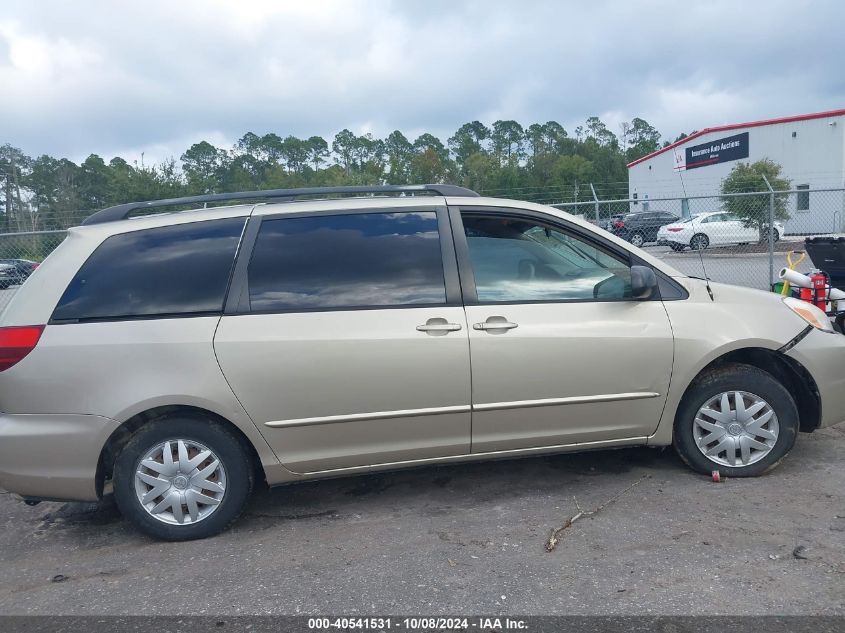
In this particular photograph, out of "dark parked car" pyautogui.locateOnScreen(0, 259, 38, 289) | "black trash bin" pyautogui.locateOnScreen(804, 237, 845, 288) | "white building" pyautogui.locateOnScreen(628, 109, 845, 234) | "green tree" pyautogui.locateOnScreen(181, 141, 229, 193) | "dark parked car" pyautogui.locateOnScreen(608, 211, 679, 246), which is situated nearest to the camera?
"black trash bin" pyautogui.locateOnScreen(804, 237, 845, 288)

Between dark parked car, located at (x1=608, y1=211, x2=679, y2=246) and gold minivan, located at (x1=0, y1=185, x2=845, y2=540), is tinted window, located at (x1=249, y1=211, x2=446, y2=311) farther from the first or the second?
dark parked car, located at (x1=608, y1=211, x2=679, y2=246)

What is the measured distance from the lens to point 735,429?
3.87 meters

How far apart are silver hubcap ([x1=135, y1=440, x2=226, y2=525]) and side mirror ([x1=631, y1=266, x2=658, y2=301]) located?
2414 millimetres

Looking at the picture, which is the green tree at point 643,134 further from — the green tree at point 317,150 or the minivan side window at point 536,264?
the minivan side window at point 536,264

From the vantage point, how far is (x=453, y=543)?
3.29 m

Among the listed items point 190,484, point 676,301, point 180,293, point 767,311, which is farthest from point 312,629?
point 767,311

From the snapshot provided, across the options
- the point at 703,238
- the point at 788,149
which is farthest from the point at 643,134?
the point at 703,238

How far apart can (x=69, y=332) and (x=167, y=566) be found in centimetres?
125

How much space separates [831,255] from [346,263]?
5.66 meters

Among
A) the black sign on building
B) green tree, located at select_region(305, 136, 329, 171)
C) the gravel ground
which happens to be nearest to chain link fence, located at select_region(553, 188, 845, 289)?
the black sign on building

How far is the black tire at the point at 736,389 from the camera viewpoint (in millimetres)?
3834

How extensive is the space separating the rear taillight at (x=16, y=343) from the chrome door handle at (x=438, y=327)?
6.28ft

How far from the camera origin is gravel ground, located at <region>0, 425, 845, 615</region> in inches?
110

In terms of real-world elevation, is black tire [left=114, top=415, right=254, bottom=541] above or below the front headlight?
below
